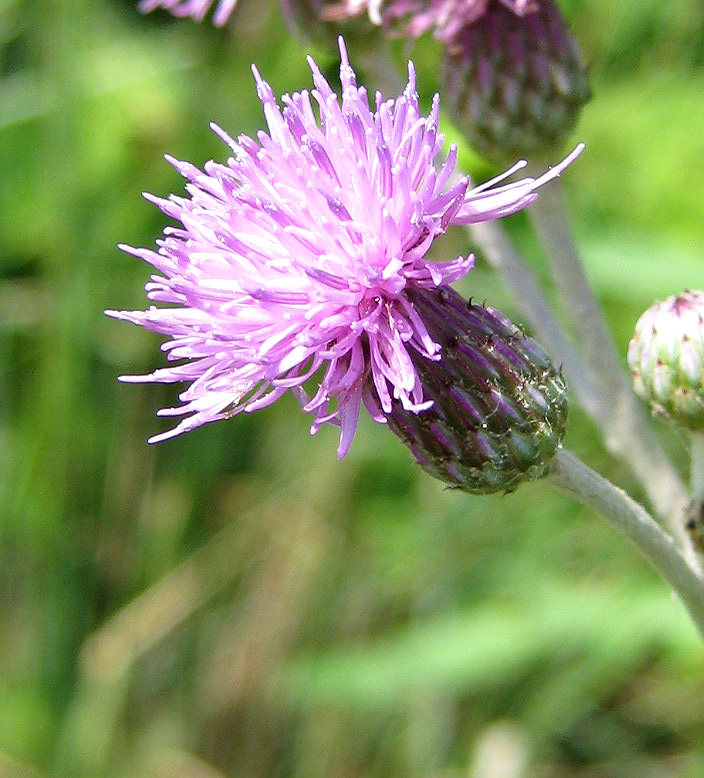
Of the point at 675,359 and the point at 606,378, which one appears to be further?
the point at 606,378

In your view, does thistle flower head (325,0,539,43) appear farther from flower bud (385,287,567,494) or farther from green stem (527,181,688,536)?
flower bud (385,287,567,494)

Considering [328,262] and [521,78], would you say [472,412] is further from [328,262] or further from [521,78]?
[521,78]

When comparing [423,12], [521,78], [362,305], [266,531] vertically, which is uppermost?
[423,12]

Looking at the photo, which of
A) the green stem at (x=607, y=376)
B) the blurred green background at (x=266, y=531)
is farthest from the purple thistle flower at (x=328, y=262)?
the blurred green background at (x=266, y=531)

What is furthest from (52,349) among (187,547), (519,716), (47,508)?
(519,716)

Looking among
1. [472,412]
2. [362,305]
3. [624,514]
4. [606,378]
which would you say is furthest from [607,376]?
[362,305]

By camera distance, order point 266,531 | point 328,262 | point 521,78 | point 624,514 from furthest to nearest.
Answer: point 266,531 < point 521,78 < point 624,514 < point 328,262

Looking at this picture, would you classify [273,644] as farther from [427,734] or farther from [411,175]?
[411,175]
